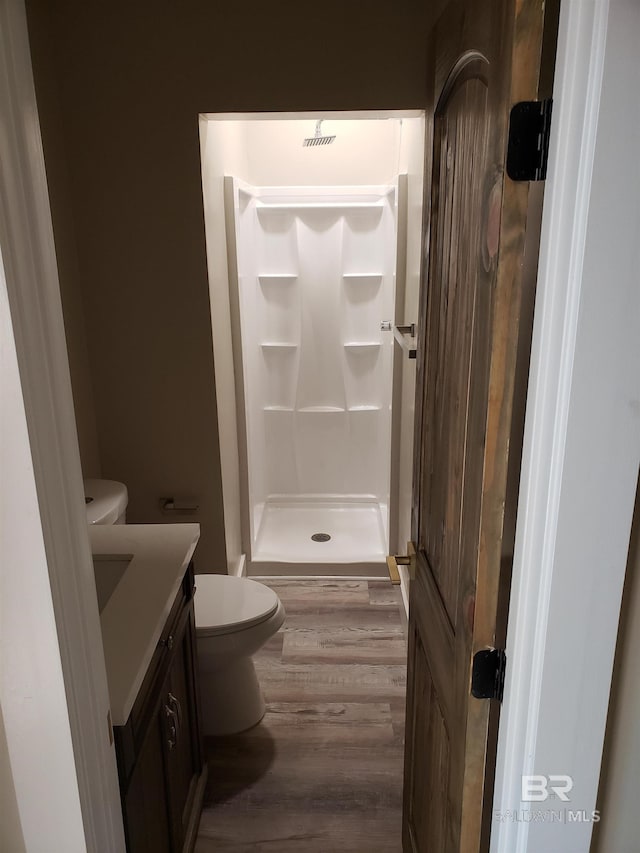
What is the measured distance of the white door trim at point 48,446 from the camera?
677mm

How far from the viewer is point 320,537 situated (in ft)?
11.5

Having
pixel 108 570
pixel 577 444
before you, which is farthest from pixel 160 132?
pixel 577 444

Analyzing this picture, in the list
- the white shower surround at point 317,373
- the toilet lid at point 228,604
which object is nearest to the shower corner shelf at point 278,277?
the white shower surround at point 317,373

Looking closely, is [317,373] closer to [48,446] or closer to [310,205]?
[310,205]

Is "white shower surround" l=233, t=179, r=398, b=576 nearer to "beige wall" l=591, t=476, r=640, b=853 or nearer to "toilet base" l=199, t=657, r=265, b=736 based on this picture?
"toilet base" l=199, t=657, r=265, b=736

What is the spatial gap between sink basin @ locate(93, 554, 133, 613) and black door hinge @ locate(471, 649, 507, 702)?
0.92 metres

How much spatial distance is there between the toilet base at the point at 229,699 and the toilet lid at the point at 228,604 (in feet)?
0.70

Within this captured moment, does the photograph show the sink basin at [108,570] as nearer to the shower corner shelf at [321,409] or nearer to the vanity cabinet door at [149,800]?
the vanity cabinet door at [149,800]

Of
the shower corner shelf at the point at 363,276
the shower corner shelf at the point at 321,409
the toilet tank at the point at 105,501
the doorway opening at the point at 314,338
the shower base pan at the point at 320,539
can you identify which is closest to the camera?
the toilet tank at the point at 105,501

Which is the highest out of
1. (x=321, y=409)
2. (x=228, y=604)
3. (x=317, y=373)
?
(x=317, y=373)

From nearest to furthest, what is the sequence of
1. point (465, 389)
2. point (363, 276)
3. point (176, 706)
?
point (465, 389) → point (176, 706) → point (363, 276)

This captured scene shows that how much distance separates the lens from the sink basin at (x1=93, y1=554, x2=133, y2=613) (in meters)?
1.52

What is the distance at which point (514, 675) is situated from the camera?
0.90m

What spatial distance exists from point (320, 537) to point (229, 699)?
4.59 ft
